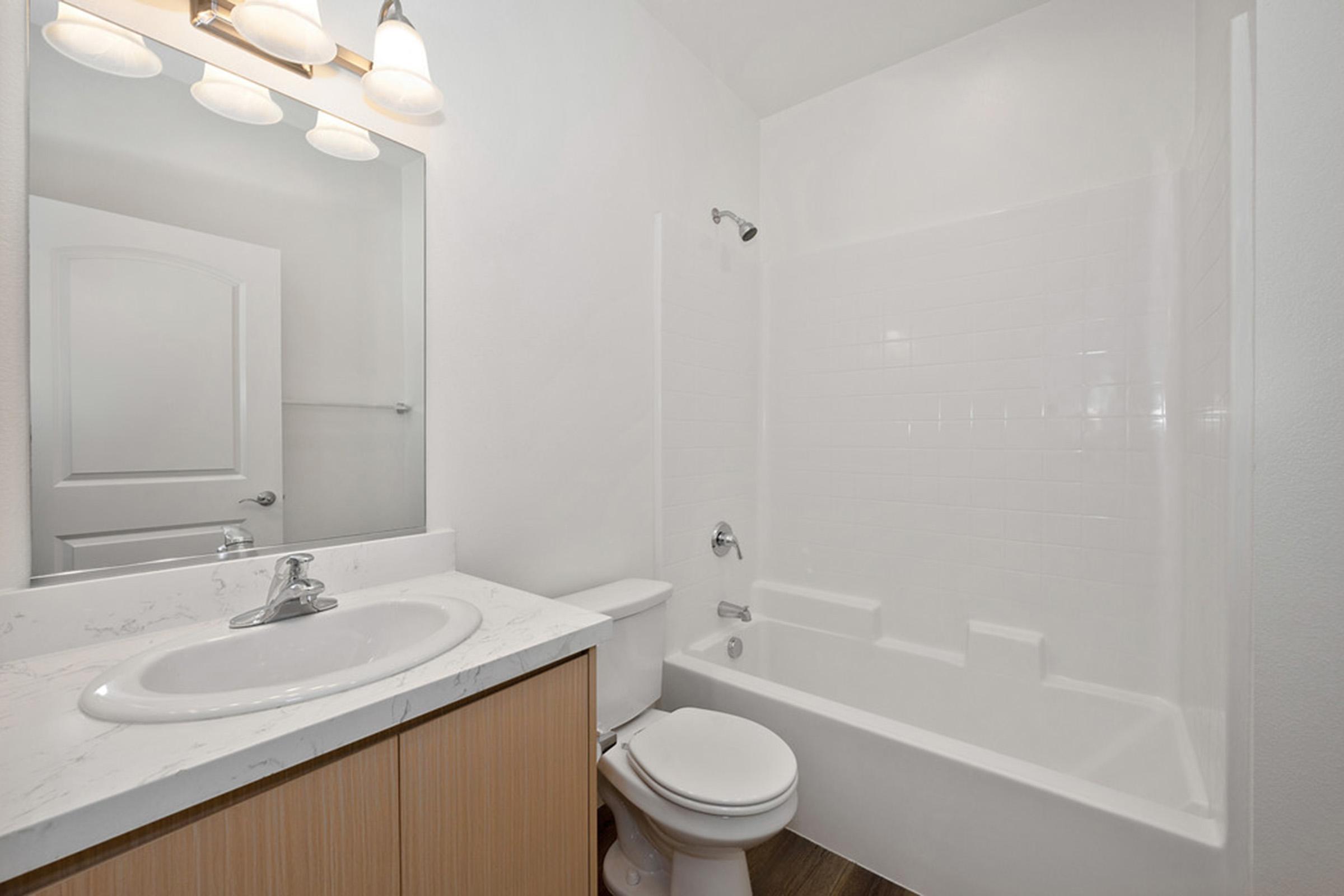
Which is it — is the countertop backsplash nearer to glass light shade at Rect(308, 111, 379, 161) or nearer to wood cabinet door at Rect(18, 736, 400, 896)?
wood cabinet door at Rect(18, 736, 400, 896)

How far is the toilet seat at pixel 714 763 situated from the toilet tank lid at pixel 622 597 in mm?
300

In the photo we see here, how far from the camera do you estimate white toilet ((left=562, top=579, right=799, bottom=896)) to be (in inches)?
46.4

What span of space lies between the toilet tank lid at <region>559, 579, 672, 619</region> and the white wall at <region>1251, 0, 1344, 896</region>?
128cm

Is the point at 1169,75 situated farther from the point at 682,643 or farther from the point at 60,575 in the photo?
the point at 60,575

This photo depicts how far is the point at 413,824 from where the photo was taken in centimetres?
74

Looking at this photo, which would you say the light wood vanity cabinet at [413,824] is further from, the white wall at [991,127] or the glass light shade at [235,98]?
the white wall at [991,127]

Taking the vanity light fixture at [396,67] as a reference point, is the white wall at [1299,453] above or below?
below

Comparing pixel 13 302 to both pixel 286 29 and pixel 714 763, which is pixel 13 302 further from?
pixel 714 763

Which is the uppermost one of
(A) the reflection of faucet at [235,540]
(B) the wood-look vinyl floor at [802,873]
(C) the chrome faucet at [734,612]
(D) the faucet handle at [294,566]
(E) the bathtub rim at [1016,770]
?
(A) the reflection of faucet at [235,540]

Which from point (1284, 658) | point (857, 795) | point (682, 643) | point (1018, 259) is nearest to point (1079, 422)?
point (1018, 259)

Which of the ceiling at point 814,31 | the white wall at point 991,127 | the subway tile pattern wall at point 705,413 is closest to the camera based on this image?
the white wall at point 991,127

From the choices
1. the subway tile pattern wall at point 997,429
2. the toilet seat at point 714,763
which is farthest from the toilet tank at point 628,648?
the subway tile pattern wall at point 997,429

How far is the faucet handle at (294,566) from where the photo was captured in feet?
3.29

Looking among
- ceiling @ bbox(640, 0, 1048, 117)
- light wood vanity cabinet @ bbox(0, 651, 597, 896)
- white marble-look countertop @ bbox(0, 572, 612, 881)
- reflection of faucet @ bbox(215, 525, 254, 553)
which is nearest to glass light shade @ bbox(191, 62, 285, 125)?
reflection of faucet @ bbox(215, 525, 254, 553)
